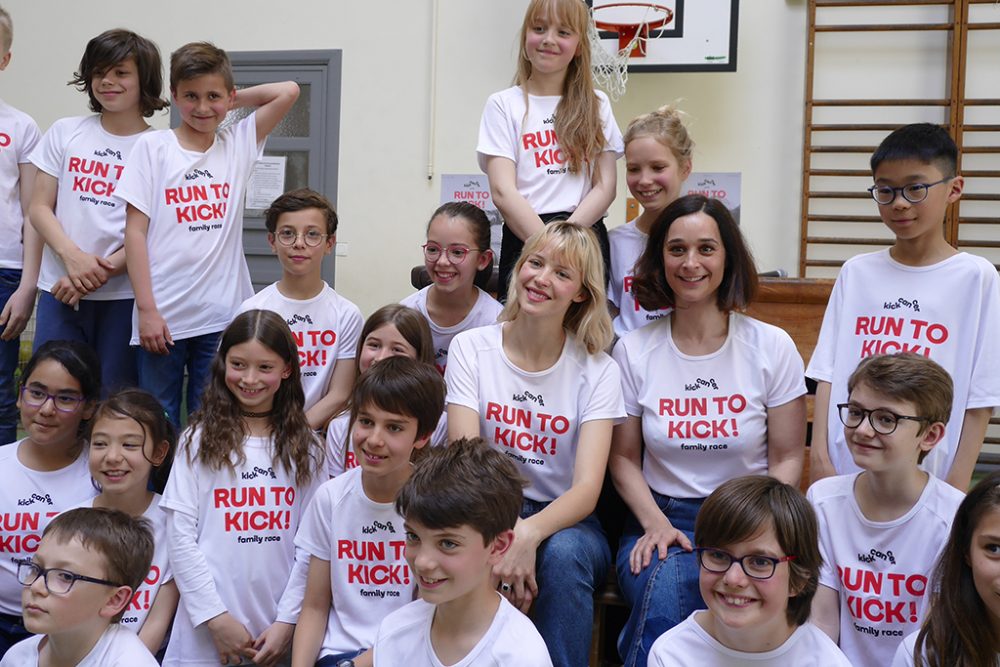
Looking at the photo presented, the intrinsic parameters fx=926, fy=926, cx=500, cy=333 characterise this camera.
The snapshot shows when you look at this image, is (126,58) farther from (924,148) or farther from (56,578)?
(924,148)

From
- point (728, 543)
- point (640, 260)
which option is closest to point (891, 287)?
point (640, 260)

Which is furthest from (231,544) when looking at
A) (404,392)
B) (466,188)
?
(466,188)

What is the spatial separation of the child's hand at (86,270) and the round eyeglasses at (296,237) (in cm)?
54

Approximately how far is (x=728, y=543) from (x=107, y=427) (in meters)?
1.48

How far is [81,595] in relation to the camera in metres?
1.82

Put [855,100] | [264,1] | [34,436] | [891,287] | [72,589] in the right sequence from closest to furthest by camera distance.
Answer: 1. [72,589]
2. [891,287]
3. [34,436]
4. [855,100]
5. [264,1]

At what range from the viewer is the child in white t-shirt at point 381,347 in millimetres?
2375

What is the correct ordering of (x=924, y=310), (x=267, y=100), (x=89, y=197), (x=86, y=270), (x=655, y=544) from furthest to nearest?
(x=267, y=100)
(x=89, y=197)
(x=86, y=270)
(x=924, y=310)
(x=655, y=544)

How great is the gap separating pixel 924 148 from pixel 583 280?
0.84 m

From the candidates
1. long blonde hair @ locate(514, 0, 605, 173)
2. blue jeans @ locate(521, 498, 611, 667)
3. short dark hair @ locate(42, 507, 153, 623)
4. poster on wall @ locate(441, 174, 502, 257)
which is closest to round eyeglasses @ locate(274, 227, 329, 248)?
long blonde hair @ locate(514, 0, 605, 173)

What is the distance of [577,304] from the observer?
228 centimetres

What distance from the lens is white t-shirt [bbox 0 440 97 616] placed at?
2.33 meters

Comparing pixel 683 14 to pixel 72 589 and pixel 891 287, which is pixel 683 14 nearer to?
pixel 891 287

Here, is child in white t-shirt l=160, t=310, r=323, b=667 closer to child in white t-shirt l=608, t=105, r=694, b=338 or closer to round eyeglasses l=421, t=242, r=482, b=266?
round eyeglasses l=421, t=242, r=482, b=266
